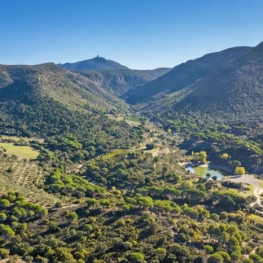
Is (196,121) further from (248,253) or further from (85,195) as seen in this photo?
(248,253)

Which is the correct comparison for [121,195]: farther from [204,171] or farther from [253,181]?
[204,171]

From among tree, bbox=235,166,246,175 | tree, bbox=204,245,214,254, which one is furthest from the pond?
tree, bbox=204,245,214,254

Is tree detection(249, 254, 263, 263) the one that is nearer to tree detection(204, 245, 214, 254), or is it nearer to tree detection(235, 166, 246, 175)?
tree detection(204, 245, 214, 254)

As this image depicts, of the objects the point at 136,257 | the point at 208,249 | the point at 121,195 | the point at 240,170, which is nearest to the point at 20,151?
the point at 121,195

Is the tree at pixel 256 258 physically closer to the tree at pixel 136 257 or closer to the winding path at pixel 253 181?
the tree at pixel 136 257

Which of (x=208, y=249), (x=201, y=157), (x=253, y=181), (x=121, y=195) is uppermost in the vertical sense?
(x=201, y=157)

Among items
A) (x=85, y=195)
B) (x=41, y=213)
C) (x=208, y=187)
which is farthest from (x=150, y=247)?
(x=208, y=187)

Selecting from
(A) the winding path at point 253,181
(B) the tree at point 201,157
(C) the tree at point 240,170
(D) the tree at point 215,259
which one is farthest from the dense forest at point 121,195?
(A) the winding path at point 253,181

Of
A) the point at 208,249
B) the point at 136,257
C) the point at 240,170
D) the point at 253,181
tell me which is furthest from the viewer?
the point at 240,170
